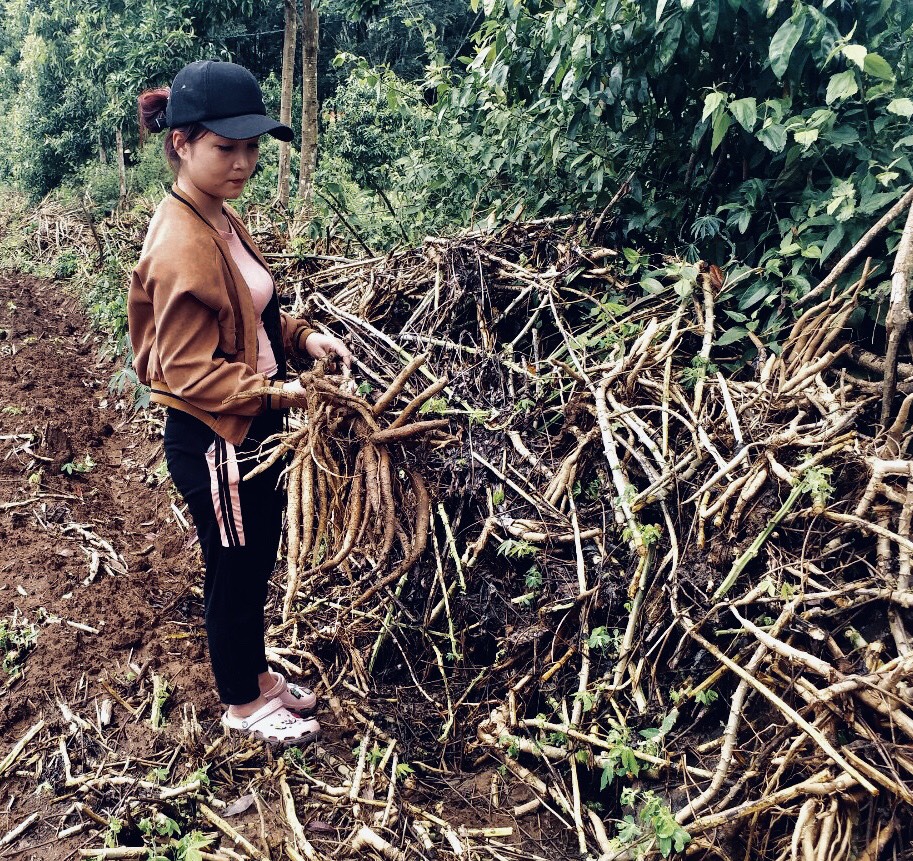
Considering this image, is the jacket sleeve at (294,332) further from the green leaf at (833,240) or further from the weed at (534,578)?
the green leaf at (833,240)

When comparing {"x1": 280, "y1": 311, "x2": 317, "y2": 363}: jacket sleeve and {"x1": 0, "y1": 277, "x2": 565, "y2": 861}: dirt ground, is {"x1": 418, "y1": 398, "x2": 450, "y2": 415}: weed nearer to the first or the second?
{"x1": 280, "y1": 311, "x2": 317, "y2": 363}: jacket sleeve

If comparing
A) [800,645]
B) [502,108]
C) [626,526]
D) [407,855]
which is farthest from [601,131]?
[407,855]

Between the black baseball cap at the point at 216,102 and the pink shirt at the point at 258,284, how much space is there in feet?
0.97

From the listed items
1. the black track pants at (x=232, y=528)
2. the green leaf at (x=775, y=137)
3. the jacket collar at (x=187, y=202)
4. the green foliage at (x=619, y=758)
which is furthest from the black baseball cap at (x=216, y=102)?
the green foliage at (x=619, y=758)

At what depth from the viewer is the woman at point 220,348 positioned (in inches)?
74.2

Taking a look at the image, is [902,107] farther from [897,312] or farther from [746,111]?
[897,312]

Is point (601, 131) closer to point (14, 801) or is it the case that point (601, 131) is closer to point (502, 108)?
point (502, 108)

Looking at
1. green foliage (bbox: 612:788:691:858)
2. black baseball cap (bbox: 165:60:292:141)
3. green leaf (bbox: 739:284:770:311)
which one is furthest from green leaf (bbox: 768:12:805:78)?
green foliage (bbox: 612:788:691:858)

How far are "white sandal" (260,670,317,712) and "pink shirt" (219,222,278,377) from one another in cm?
109

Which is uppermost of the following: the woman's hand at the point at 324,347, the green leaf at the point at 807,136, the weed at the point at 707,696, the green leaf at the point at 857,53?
the green leaf at the point at 857,53

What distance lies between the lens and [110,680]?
2.72m

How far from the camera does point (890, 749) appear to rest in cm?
157

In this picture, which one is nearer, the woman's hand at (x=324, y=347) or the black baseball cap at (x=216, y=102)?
the black baseball cap at (x=216, y=102)

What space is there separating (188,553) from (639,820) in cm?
257
